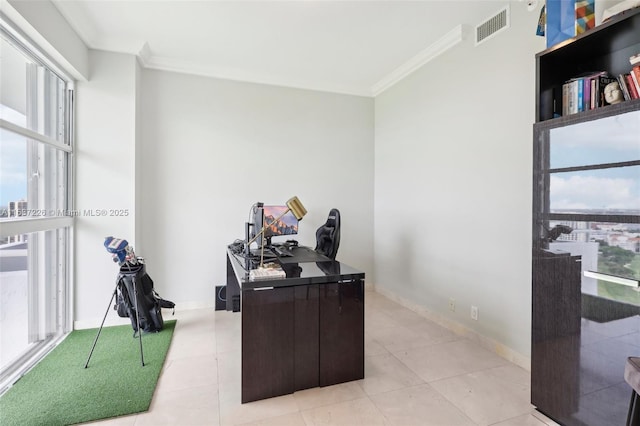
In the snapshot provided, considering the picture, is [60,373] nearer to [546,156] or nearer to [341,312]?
[341,312]

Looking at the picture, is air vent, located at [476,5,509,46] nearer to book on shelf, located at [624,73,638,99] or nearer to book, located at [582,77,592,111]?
book, located at [582,77,592,111]

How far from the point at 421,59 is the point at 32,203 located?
399 centimetres

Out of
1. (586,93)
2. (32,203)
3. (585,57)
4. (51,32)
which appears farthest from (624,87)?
(32,203)

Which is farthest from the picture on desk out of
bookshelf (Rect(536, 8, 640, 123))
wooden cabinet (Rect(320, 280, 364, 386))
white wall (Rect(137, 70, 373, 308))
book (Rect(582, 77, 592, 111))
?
book (Rect(582, 77, 592, 111))

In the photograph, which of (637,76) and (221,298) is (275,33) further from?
(221,298)

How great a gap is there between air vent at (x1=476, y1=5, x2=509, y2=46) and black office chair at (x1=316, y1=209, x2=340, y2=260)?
2116 mm

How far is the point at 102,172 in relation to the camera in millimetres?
3174

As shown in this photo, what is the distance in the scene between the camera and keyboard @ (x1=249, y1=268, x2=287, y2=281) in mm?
1979

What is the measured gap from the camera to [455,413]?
1.88 meters

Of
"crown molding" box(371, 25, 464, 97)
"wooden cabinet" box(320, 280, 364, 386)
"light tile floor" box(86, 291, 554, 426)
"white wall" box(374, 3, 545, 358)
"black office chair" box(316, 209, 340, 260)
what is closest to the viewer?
"light tile floor" box(86, 291, 554, 426)

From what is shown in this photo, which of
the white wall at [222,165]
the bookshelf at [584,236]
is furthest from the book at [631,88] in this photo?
the white wall at [222,165]

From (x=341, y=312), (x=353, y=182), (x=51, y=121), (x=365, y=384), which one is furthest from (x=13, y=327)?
(x=353, y=182)

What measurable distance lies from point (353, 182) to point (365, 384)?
9.22 feet

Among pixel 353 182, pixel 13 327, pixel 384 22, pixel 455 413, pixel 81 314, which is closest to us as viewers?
pixel 455 413
